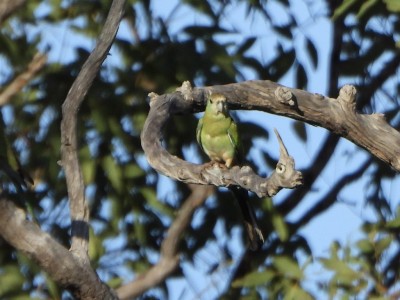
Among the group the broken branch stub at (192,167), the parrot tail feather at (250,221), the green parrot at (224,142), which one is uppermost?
the broken branch stub at (192,167)

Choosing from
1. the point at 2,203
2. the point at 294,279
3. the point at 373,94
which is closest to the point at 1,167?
the point at 2,203

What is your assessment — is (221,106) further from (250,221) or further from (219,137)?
(250,221)

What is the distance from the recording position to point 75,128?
5.57 m

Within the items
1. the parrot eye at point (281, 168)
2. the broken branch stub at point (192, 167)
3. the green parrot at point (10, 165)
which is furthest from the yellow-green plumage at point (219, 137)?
the parrot eye at point (281, 168)

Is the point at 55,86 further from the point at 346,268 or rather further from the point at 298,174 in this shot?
the point at 298,174

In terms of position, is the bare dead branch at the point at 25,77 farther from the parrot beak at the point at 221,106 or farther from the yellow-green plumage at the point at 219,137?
the parrot beak at the point at 221,106

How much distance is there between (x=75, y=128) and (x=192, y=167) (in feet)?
2.01

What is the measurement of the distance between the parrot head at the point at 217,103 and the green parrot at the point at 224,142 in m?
0.01

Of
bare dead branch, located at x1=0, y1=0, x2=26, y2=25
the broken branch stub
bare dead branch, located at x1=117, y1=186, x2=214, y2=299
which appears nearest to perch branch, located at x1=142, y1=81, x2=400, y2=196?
the broken branch stub

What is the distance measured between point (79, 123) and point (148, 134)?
1520mm

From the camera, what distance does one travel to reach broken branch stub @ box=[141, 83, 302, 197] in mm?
4727

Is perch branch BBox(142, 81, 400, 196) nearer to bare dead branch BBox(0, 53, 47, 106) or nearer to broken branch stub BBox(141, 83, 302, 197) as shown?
broken branch stub BBox(141, 83, 302, 197)

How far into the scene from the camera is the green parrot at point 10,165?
20.1ft

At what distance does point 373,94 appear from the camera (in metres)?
7.57
